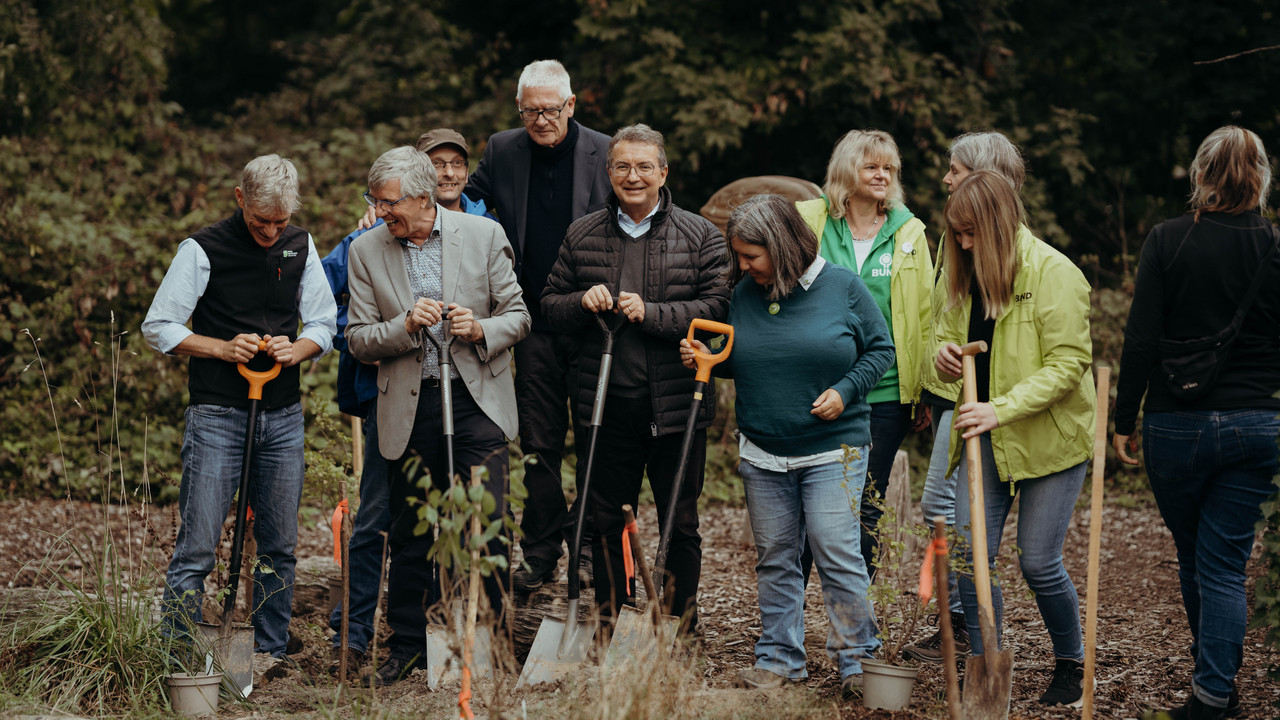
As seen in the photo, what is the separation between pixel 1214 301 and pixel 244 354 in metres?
3.31

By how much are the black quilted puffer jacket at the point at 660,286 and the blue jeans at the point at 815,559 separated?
40cm

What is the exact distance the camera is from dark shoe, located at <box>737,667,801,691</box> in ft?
12.2

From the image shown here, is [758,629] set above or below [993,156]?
below

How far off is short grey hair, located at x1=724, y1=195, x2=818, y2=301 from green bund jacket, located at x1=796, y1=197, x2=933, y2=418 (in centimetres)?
61

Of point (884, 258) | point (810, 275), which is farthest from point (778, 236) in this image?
point (884, 258)

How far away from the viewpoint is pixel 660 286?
4.08 metres

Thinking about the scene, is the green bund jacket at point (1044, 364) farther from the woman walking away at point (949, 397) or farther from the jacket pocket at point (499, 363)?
the jacket pocket at point (499, 363)

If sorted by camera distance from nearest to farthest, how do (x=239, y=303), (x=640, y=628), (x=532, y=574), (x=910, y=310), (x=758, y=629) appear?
(x=640, y=628) → (x=239, y=303) → (x=910, y=310) → (x=532, y=574) → (x=758, y=629)

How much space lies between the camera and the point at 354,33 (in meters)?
11.8

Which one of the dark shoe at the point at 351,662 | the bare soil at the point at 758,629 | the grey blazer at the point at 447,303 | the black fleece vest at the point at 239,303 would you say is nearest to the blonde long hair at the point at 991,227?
the bare soil at the point at 758,629

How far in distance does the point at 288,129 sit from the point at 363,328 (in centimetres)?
821

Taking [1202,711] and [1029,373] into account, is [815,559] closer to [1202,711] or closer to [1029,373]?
[1029,373]

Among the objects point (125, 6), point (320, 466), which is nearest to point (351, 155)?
point (125, 6)

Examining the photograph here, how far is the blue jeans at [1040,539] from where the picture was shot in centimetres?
361
